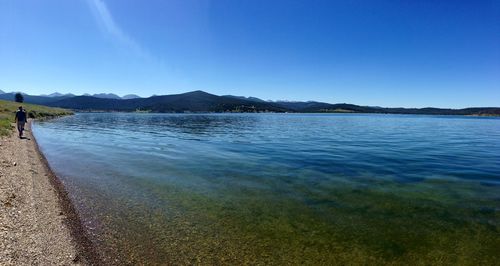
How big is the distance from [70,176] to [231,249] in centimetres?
1649

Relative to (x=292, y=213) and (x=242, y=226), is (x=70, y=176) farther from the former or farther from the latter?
(x=292, y=213)

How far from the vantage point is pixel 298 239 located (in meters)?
12.3

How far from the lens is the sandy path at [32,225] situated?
30.6 feet

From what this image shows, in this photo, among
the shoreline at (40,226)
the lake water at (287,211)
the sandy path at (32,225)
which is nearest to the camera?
the sandy path at (32,225)

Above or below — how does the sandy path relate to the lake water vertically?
above

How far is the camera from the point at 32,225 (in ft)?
37.5

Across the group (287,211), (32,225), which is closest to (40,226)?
(32,225)

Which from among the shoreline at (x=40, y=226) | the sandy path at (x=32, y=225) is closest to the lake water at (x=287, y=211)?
the shoreline at (x=40, y=226)

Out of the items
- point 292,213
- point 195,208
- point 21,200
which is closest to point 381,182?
point 292,213

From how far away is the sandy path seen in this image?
9312mm

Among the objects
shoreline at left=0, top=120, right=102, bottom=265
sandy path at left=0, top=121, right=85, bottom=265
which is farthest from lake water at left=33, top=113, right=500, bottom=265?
sandy path at left=0, top=121, right=85, bottom=265

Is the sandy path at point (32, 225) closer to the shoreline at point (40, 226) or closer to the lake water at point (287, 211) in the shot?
the shoreline at point (40, 226)

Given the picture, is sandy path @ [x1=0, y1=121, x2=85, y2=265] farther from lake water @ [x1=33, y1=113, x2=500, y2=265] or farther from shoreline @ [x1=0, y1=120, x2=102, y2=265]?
lake water @ [x1=33, y1=113, x2=500, y2=265]

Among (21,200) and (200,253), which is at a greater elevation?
(21,200)
